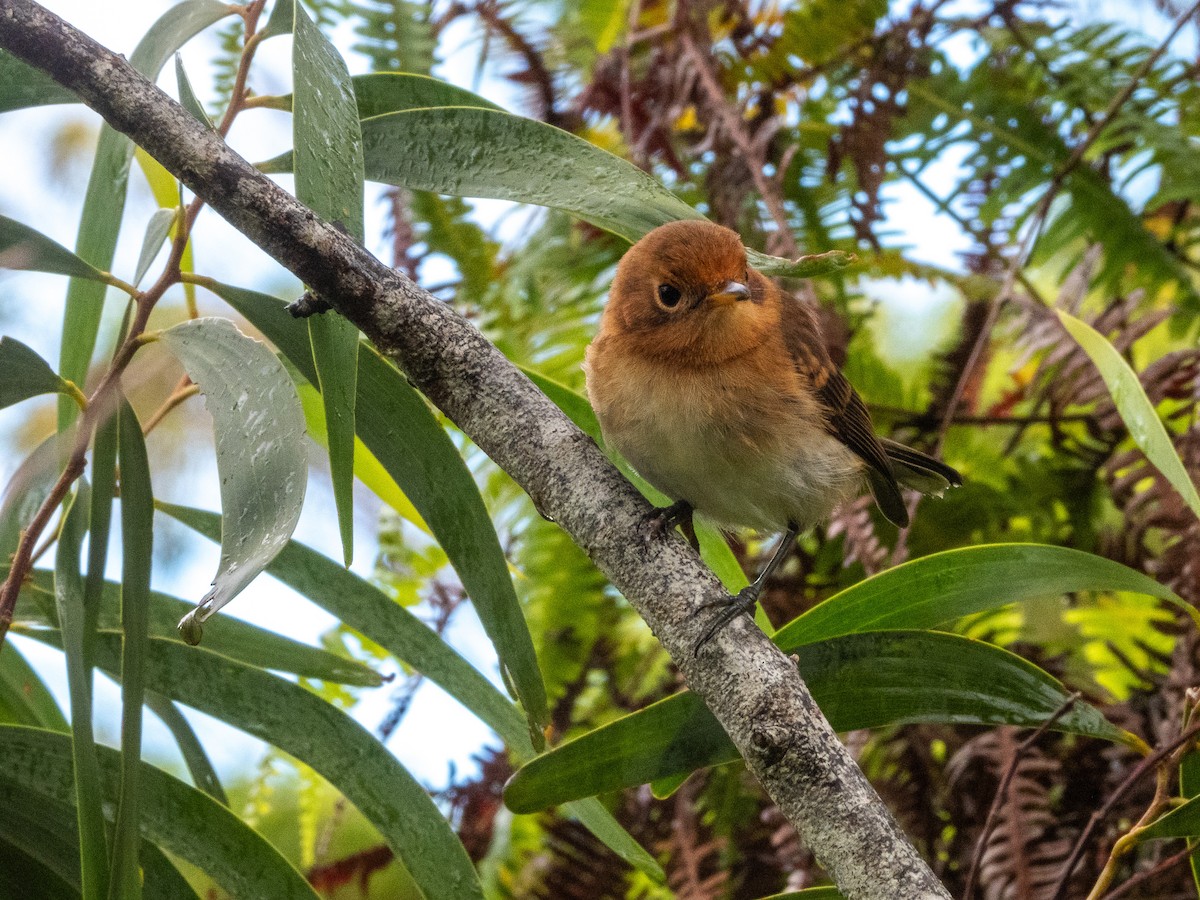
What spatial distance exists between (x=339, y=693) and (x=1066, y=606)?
4.34ft

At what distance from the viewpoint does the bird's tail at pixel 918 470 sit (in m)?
1.77

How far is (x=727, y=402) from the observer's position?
1683mm

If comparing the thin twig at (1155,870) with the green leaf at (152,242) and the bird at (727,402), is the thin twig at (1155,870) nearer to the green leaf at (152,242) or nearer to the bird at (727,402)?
the bird at (727,402)

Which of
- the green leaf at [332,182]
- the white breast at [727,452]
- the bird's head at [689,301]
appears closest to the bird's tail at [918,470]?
the white breast at [727,452]

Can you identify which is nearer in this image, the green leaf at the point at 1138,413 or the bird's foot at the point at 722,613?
the bird's foot at the point at 722,613

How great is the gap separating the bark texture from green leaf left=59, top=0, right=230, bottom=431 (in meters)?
0.37

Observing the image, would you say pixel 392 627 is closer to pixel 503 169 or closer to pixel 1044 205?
pixel 503 169

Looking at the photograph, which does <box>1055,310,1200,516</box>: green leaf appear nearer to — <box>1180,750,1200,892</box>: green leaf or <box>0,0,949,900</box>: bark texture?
<box>1180,750,1200,892</box>: green leaf

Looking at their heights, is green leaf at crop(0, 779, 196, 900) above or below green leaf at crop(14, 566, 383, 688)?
below

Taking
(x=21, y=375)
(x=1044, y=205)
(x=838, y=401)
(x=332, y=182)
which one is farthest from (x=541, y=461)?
(x=1044, y=205)

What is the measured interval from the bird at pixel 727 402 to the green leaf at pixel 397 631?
1.59ft

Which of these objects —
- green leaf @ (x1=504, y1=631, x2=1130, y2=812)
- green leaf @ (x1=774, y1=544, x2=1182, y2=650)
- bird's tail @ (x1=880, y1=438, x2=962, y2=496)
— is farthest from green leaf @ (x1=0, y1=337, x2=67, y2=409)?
bird's tail @ (x1=880, y1=438, x2=962, y2=496)

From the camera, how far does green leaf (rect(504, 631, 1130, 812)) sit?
3.33 feet

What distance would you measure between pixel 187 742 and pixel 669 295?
3.17ft
